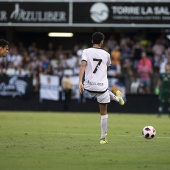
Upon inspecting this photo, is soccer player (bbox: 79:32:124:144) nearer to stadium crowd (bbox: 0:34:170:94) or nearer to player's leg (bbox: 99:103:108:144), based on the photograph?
player's leg (bbox: 99:103:108:144)

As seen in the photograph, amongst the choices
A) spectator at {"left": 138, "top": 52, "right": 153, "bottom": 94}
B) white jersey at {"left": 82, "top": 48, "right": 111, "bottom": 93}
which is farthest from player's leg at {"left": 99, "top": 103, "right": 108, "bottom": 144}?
spectator at {"left": 138, "top": 52, "right": 153, "bottom": 94}

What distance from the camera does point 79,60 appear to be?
32.7 m

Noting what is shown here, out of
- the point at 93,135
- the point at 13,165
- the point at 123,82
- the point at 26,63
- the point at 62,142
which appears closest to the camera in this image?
the point at 13,165

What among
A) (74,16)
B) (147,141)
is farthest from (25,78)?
(147,141)

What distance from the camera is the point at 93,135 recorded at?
16.7 meters

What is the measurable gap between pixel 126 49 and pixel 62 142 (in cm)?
1931

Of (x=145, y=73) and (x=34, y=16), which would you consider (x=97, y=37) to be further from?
(x=34, y=16)

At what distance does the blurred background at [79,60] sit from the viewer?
31453 millimetres

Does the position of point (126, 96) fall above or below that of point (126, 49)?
below

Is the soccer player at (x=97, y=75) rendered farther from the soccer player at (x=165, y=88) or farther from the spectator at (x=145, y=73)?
the spectator at (x=145, y=73)

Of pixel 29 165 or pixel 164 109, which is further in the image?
pixel 164 109

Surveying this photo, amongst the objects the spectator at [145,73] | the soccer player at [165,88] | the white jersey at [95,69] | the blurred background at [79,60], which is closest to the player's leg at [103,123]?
the white jersey at [95,69]

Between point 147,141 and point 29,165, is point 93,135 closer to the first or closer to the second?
point 147,141

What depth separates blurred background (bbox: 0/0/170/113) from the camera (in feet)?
103
